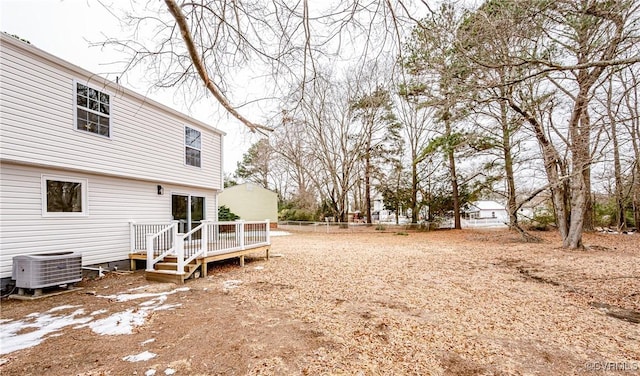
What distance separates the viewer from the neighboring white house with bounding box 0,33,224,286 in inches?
206

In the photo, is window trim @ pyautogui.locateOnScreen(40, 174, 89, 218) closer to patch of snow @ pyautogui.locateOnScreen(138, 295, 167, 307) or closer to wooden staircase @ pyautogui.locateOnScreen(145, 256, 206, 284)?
wooden staircase @ pyautogui.locateOnScreen(145, 256, 206, 284)

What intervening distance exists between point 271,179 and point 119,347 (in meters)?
28.4

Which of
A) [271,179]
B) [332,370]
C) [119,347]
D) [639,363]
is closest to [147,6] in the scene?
[119,347]

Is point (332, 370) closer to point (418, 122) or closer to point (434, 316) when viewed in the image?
point (434, 316)

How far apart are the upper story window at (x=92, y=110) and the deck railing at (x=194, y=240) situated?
101 inches

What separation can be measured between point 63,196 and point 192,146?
3.75 meters

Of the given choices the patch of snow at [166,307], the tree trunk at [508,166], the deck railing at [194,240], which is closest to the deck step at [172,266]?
the deck railing at [194,240]

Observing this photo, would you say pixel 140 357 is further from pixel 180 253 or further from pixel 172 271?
pixel 172 271

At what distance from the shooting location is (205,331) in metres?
3.56

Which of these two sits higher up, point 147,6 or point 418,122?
point 418,122

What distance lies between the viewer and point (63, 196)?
6094 millimetres

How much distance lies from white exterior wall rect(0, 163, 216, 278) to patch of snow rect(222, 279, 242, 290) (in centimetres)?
333

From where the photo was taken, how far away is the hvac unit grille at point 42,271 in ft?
16.4

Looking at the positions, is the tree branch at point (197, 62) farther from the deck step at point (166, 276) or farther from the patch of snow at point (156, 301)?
the deck step at point (166, 276)
